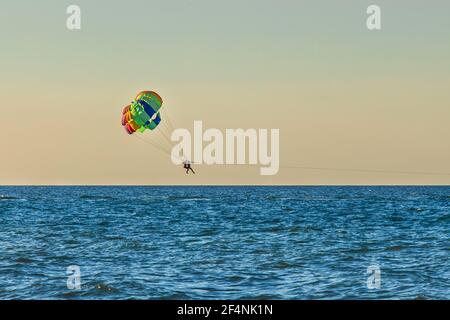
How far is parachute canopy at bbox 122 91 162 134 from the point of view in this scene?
48.9 metres

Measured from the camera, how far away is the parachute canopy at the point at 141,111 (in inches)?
1924

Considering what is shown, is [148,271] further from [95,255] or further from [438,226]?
[438,226]

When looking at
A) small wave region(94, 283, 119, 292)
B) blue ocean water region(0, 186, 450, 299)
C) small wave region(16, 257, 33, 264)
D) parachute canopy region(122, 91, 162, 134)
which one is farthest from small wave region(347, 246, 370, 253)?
parachute canopy region(122, 91, 162, 134)

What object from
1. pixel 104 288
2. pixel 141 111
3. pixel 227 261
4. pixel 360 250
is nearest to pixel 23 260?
pixel 104 288

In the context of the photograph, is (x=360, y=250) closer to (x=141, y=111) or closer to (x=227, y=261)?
(x=227, y=261)

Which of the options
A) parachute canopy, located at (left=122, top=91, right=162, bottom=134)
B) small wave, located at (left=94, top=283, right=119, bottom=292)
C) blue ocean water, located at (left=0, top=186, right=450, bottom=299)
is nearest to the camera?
blue ocean water, located at (left=0, top=186, right=450, bottom=299)

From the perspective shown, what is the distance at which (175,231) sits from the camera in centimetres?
4103

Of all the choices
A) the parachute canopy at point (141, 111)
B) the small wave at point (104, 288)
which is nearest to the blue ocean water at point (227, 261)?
the small wave at point (104, 288)

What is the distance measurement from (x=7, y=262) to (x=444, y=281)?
1577cm

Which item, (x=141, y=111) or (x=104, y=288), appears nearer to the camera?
(x=104, y=288)

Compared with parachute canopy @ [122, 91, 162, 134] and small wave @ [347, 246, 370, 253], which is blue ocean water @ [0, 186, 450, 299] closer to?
small wave @ [347, 246, 370, 253]

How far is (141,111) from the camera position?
48844 millimetres
